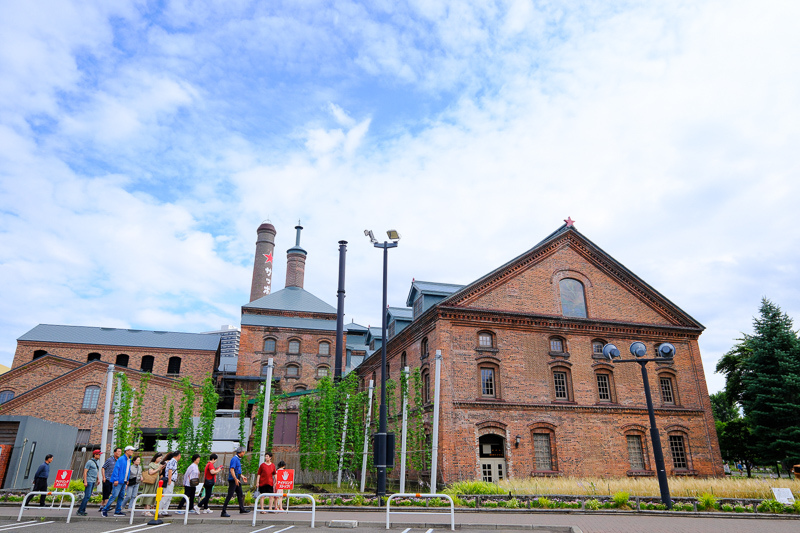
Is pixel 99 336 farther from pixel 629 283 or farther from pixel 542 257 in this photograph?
pixel 629 283

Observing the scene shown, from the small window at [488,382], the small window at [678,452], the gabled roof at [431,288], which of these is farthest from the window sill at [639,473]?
the gabled roof at [431,288]

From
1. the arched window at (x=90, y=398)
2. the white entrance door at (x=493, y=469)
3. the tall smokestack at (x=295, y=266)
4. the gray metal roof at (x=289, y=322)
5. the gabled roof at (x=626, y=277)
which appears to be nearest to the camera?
the white entrance door at (x=493, y=469)

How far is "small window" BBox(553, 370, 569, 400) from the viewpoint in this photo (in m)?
24.6

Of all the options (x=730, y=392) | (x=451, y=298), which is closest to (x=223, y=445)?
(x=451, y=298)

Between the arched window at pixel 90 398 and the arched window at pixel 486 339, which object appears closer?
the arched window at pixel 486 339

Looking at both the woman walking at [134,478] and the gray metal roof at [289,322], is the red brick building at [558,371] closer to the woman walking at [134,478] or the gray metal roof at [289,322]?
the woman walking at [134,478]


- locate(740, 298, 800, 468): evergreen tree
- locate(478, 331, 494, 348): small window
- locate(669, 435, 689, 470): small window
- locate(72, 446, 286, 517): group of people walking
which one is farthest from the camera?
locate(740, 298, 800, 468): evergreen tree

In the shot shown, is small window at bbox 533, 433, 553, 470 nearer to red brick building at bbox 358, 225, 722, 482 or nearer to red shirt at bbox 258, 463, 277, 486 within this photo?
red brick building at bbox 358, 225, 722, 482

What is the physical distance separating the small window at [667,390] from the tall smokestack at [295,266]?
33.0 metres

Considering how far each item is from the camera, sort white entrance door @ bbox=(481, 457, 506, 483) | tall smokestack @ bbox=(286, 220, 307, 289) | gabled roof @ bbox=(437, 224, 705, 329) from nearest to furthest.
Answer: white entrance door @ bbox=(481, 457, 506, 483) → gabled roof @ bbox=(437, 224, 705, 329) → tall smokestack @ bbox=(286, 220, 307, 289)

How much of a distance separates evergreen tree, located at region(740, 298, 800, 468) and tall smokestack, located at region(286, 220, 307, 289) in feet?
119

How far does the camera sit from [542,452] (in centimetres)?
2327

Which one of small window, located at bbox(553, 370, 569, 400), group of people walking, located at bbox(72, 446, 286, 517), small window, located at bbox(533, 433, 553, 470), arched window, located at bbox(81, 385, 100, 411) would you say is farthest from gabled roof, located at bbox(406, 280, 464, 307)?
arched window, located at bbox(81, 385, 100, 411)

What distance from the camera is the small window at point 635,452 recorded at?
2442 cm
